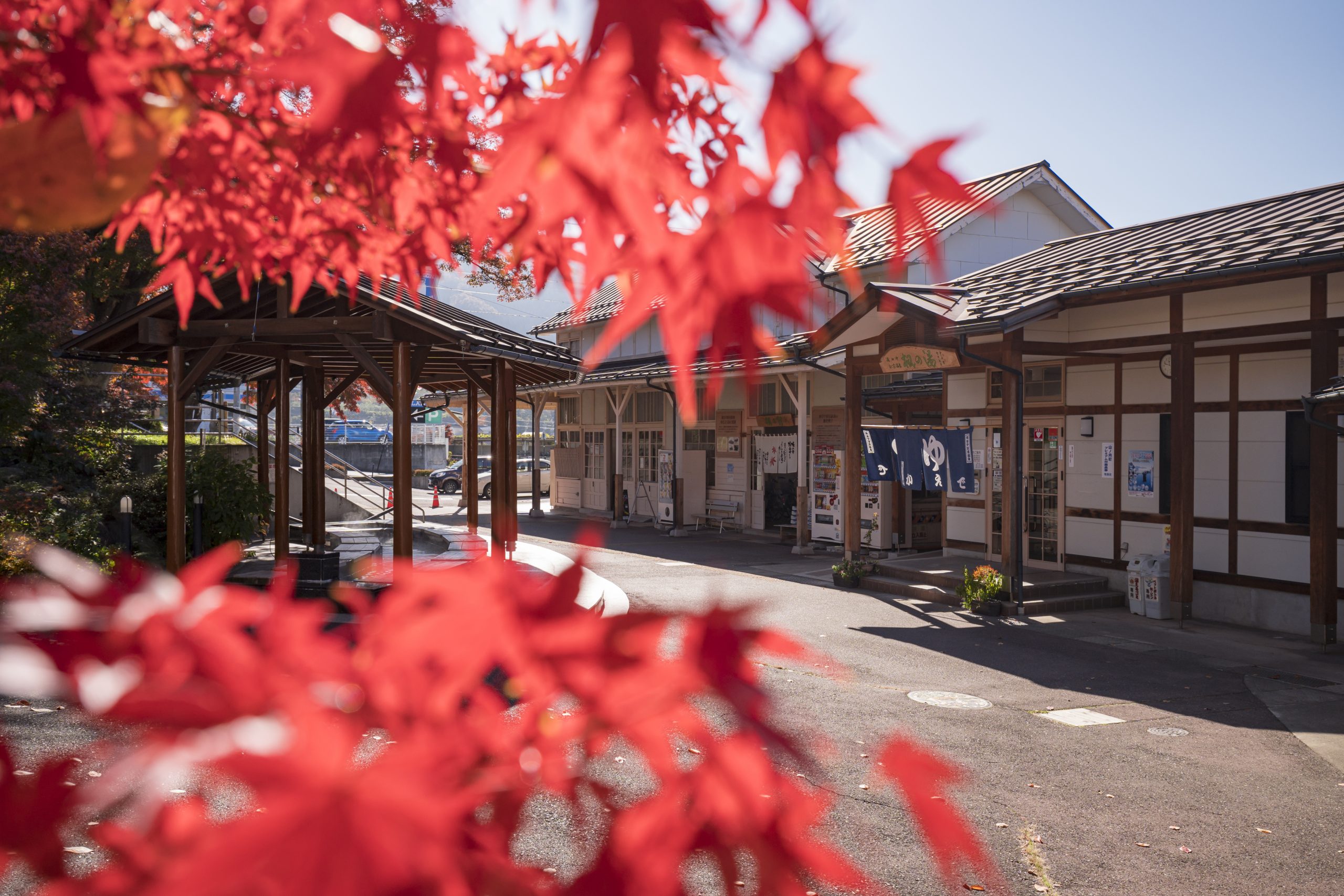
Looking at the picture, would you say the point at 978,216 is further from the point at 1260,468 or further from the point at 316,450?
the point at 316,450

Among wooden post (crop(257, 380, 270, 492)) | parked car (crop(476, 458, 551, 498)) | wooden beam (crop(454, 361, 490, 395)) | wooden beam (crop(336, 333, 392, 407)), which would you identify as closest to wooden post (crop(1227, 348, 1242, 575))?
wooden beam (crop(454, 361, 490, 395))

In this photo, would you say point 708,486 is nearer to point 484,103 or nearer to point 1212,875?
point 1212,875

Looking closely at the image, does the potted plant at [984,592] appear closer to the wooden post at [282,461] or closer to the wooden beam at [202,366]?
the wooden post at [282,461]

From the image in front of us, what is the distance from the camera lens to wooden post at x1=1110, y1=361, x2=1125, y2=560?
12.2m

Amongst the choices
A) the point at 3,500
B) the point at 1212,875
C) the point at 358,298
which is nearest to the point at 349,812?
the point at 1212,875

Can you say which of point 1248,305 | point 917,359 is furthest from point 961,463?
point 1248,305

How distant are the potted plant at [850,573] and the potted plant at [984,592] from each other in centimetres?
203

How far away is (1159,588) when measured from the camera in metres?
11.2

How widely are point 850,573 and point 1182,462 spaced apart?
473cm

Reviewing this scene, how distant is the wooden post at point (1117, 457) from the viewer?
40.1 ft

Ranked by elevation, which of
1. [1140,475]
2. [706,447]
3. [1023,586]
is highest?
[706,447]

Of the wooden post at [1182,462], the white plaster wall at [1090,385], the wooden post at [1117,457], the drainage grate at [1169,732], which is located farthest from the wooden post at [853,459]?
the drainage grate at [1169,732]

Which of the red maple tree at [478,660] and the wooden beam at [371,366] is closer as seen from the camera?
the red maple tree at [478,660]

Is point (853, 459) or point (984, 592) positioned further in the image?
point (853, 459)
